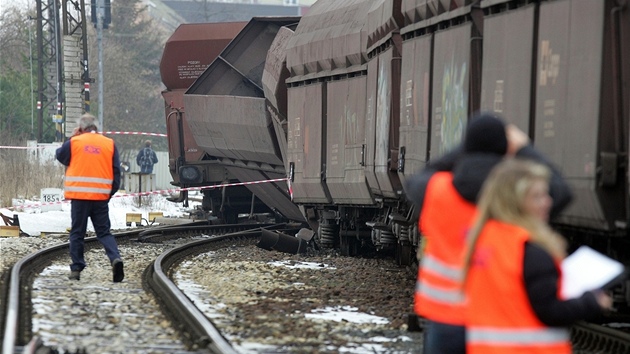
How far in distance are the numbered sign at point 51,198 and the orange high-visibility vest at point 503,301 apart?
23895mm

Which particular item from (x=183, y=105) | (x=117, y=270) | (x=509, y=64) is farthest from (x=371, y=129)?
(x=183, y=105)

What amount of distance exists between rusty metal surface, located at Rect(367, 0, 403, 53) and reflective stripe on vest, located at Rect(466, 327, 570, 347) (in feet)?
31.2

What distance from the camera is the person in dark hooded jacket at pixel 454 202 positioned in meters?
4.36

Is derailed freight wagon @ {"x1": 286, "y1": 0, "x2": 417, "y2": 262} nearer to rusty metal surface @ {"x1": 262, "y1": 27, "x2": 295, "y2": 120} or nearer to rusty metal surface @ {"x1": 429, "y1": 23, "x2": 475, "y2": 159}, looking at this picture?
rusty metal surface @ {"x1": 262, "y1": 27, "x2": 295, "y2": 120}

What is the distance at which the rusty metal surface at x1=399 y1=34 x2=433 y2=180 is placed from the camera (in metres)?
11.7

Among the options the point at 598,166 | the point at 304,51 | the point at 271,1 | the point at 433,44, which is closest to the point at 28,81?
the point at 304,51

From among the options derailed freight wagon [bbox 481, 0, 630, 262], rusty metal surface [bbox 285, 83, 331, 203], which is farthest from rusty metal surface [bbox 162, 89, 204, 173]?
derailed freight wagon [bbox 481, 0, 630, 262]

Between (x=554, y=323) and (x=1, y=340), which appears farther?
(x=1, y=340)

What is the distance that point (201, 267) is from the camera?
1516 centimetres

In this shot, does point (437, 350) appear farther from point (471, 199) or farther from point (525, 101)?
point (525, 101)

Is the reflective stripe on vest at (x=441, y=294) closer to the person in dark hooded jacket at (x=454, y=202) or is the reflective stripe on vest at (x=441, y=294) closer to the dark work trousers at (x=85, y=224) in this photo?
the person in dark hooded jacket at (x=454, y=202)

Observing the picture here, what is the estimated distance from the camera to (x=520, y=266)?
385 centimetres

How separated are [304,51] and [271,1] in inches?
4788

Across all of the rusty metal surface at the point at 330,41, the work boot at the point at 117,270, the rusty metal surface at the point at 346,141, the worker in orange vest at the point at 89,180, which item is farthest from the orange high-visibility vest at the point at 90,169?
the rusty metal surface at the point at 330,41
